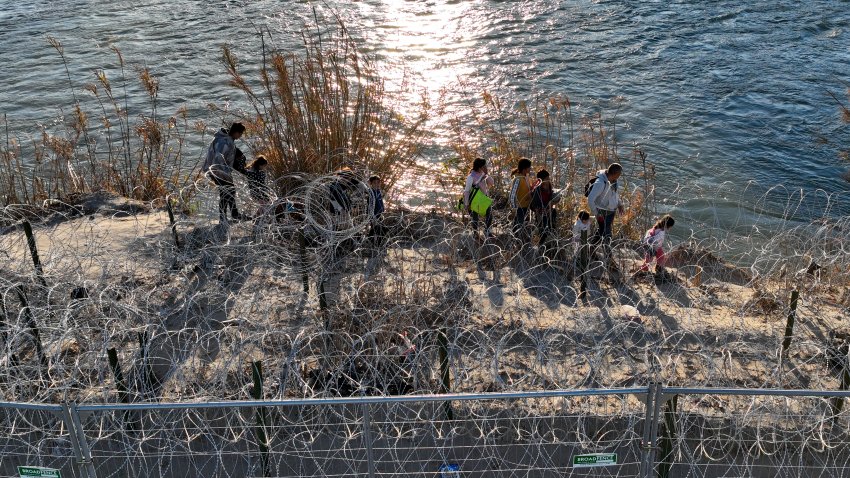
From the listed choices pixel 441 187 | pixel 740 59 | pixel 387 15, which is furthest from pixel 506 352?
pixel 387 15

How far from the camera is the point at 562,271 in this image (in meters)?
9.60

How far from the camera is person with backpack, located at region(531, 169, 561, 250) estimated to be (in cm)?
961

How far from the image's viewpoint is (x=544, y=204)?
31.8 ft

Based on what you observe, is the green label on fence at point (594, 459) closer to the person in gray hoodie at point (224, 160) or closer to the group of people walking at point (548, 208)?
the group of people walking at point (548, 208)

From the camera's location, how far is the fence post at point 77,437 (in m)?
5.14

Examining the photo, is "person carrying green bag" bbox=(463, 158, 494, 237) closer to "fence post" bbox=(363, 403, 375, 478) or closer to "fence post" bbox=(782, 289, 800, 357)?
"fence post" bbox=(782, 289, 800, 357)

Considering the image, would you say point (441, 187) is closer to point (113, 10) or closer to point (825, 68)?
point (825, 68)

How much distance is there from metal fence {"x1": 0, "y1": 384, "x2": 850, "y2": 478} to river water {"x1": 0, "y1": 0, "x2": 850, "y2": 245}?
6374mm

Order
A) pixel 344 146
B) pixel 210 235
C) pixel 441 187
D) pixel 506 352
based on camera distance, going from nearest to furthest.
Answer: pixel 506 352 < pixel 210 235 < pixel 344 146 < pixel 441 187

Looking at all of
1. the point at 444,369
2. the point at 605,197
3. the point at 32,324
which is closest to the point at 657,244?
the point at 605,197

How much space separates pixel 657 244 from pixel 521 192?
1.66 meters

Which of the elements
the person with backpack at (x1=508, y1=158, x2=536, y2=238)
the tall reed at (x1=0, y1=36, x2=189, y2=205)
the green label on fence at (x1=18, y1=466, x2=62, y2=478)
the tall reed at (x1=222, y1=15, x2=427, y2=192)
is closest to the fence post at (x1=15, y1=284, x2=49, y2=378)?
the green label on fence at (x1=18, y1=466, x2=62, y2=478)

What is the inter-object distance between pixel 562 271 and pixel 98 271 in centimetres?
525

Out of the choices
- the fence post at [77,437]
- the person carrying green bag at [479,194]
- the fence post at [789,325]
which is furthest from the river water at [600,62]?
the fence post at [77,437]
